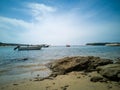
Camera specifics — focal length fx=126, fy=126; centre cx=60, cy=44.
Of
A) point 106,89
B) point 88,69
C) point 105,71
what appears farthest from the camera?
point 88,69

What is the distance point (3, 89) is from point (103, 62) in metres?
8.69

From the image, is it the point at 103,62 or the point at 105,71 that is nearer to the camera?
the point at 105,71

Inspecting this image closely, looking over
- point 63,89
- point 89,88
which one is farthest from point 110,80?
point 63,89

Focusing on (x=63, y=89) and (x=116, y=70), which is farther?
(x=116, y=70)

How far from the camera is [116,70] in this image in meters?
7.63

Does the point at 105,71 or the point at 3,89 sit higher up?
the point at 105,71

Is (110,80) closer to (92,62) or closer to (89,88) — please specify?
(89,88)

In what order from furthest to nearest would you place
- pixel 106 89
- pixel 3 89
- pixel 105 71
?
pixel 105 71 → pixel 3 89 → pixel 106 89

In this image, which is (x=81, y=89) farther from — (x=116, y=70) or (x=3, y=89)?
(x=3, y=89)

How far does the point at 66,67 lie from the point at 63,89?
199 inches

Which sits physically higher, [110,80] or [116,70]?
[116,70]

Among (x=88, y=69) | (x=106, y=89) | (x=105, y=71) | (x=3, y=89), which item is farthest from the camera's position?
(x=88, y=69)

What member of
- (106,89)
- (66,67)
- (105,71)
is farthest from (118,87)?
(66,67)

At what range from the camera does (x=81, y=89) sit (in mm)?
6570
